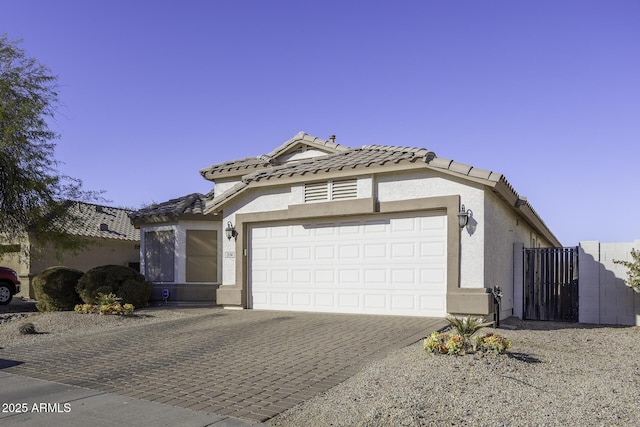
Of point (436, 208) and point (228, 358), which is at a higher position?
point (436, 208)

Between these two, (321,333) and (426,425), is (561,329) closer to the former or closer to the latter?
(321,333)

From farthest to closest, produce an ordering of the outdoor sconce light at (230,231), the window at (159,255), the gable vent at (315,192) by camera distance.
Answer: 1. the window at (159,255)
2. the outdoor sconce light at (230,231)
3. the gable vent at (315,192)

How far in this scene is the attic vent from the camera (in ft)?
41.6

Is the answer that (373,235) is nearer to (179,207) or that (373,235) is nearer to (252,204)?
(252,204)

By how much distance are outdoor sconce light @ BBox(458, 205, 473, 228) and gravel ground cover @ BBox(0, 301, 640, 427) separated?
9.61ft

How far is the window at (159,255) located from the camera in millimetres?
17266

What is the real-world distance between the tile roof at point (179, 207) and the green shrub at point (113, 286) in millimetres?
2357

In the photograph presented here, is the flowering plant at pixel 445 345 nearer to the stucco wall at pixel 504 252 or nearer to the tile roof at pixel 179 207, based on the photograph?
the stucco wall at pixel 504 252

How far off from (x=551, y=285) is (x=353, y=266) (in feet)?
17.6

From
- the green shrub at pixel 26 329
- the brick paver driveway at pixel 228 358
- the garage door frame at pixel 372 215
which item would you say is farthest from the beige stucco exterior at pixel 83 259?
the brick paver driveway at pixel 228 358

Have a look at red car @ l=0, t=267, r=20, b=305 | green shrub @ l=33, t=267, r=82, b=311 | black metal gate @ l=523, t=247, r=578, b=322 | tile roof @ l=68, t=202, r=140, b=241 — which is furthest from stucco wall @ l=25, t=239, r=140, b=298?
black metal gate @ l=523, t=247, r=578, b=322

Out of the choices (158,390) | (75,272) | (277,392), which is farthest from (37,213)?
(277,392)

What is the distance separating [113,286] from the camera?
15664 mm

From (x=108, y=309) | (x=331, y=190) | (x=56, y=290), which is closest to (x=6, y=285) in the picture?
(x=56, y=290)
